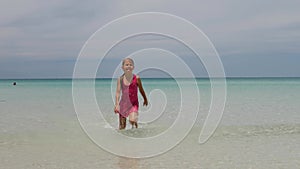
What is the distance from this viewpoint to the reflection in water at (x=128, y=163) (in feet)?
20.6

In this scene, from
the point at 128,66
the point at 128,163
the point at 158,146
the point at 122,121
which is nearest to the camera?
the point at 128,163

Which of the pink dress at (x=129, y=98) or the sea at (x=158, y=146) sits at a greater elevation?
the pink dress at (x=129, y=98)

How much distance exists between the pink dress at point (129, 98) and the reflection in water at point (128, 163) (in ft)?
7.29

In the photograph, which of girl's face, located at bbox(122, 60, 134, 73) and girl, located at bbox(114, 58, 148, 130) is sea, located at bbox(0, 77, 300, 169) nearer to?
girl, located at bbox(114, 58, 148, 130)

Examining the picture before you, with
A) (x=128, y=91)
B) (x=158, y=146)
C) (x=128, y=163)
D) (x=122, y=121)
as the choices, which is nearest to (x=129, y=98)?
(x=128, y=91)

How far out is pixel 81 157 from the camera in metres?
6.98

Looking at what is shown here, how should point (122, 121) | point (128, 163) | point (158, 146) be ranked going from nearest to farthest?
point (128, 163)
point (158, 146)
point (122, 121)

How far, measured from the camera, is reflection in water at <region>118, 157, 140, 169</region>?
Result: 6270 mm

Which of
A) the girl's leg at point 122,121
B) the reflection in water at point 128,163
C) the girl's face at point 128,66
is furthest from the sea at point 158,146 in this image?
the girl's face at point 128,66

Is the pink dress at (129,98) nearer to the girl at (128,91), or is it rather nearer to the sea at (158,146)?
the girl at (128,91)

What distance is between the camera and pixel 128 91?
28.8 ft

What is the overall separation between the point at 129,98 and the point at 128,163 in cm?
254

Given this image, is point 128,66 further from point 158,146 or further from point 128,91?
point 158,146

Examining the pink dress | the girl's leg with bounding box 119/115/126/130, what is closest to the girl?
the pink dress
